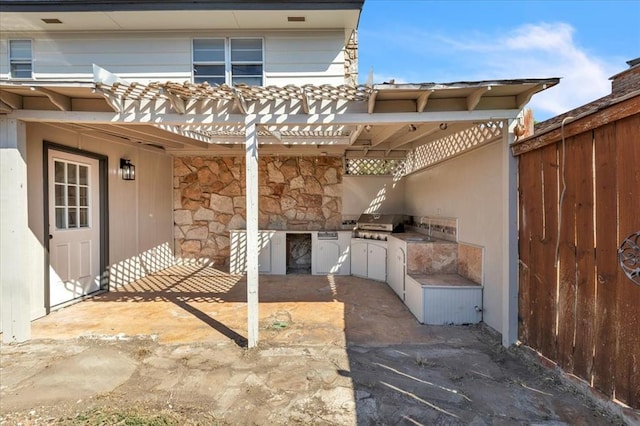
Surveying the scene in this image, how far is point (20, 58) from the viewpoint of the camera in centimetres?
644

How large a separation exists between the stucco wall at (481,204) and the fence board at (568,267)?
955 millimetres

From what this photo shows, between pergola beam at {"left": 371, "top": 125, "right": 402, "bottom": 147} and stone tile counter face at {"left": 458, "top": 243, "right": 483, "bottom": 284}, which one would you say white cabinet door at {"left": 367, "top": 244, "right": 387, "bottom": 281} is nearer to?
stone tile counter face at {"left": 458, "top": 243, "right": 483, "bottom": 284}

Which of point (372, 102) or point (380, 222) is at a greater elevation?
point (372, 102)

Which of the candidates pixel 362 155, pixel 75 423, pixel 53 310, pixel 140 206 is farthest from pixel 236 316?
pixel 362 155

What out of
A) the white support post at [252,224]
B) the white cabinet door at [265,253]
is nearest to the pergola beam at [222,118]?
the white support post at [252,224]

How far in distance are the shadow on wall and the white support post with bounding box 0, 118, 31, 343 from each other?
2157 millimetres

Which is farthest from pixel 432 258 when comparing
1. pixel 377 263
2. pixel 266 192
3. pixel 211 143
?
pixel 211 143

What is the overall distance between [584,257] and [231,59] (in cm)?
636

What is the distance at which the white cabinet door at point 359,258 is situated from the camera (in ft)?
22.6

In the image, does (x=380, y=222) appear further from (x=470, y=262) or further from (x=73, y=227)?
(x=73, y=227)

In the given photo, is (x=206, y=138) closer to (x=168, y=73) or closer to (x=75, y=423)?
(x=168, y=73)

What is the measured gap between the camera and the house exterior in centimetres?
358

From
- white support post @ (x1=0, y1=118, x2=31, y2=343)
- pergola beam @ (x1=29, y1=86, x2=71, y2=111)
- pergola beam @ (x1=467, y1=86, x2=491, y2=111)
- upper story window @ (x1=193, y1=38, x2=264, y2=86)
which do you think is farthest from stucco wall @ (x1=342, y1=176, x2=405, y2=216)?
white support post @ (x1=0, y1=118, x2=31, y2=343)

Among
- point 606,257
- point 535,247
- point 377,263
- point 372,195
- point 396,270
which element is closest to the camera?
point 606,257
